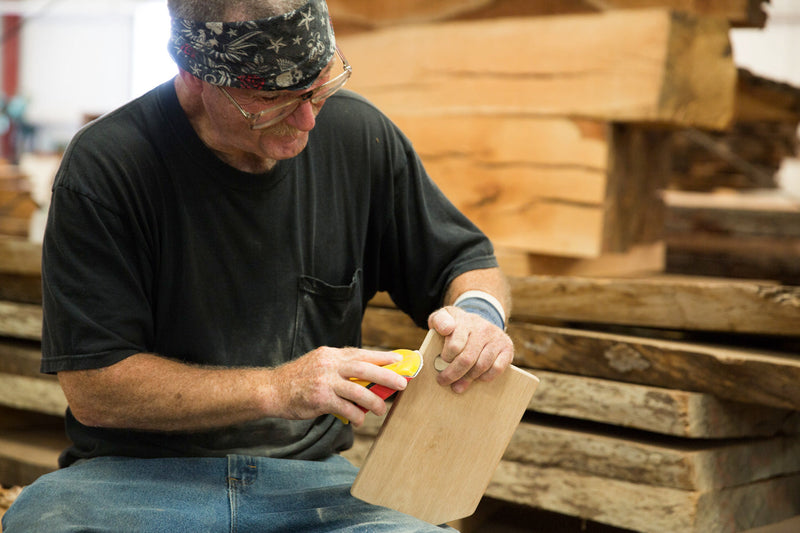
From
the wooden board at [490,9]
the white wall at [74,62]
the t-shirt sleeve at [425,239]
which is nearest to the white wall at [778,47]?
the wooden board at [490,9]

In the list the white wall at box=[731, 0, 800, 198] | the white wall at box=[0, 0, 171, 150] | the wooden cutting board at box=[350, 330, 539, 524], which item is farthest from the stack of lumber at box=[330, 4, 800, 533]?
the white wall at box=[0, 0, 171, 150]

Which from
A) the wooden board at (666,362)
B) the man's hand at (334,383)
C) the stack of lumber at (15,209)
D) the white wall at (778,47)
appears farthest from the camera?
the white wall at (778,47)

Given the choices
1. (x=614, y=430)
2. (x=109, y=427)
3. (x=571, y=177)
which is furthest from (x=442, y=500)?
(x=571, y=177)

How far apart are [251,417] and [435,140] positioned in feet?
5.79

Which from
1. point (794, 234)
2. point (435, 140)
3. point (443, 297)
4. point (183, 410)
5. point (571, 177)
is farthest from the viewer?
point (794, 234)

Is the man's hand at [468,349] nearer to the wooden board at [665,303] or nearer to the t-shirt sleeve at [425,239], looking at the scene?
the t-shirt sleeve at [425,239]

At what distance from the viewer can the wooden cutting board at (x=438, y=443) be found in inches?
70.7

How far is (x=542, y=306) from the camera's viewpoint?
2.76 meters

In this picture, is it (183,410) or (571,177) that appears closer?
(183,410)

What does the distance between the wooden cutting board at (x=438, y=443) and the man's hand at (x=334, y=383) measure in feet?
0.44

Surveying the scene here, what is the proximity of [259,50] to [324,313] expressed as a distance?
2.15ft

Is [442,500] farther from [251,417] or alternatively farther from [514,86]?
[514,86]

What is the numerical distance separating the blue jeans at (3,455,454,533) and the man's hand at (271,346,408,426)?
0.25 meters

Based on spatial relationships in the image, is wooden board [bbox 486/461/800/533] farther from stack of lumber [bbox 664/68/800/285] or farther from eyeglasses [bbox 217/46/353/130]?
stack of lumber [bbox 664/68/800/285]
